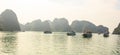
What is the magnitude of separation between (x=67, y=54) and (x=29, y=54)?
299 inches

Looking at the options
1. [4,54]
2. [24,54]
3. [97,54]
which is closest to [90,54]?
[97,54]

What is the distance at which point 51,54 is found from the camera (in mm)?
52594

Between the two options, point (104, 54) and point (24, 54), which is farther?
point (104, 54)

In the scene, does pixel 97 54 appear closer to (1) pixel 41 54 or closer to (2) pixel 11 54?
(1) pixel 41 54

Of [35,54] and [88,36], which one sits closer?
[35,54]

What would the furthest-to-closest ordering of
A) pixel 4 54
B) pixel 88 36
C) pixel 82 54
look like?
pixel 88 36
pixel 82 54
pixel 4 54

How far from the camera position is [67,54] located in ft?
175

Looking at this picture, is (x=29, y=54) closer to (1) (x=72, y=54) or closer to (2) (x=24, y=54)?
(2) (x=24, y=54)

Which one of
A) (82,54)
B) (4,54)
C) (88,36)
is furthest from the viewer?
(88,36)

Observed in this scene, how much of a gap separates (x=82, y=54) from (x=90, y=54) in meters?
1.79

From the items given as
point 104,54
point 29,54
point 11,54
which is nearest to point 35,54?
point 29,54

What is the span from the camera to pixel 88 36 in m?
166

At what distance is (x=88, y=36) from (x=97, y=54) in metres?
111

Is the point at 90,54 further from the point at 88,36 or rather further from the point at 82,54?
the point at 88,36
